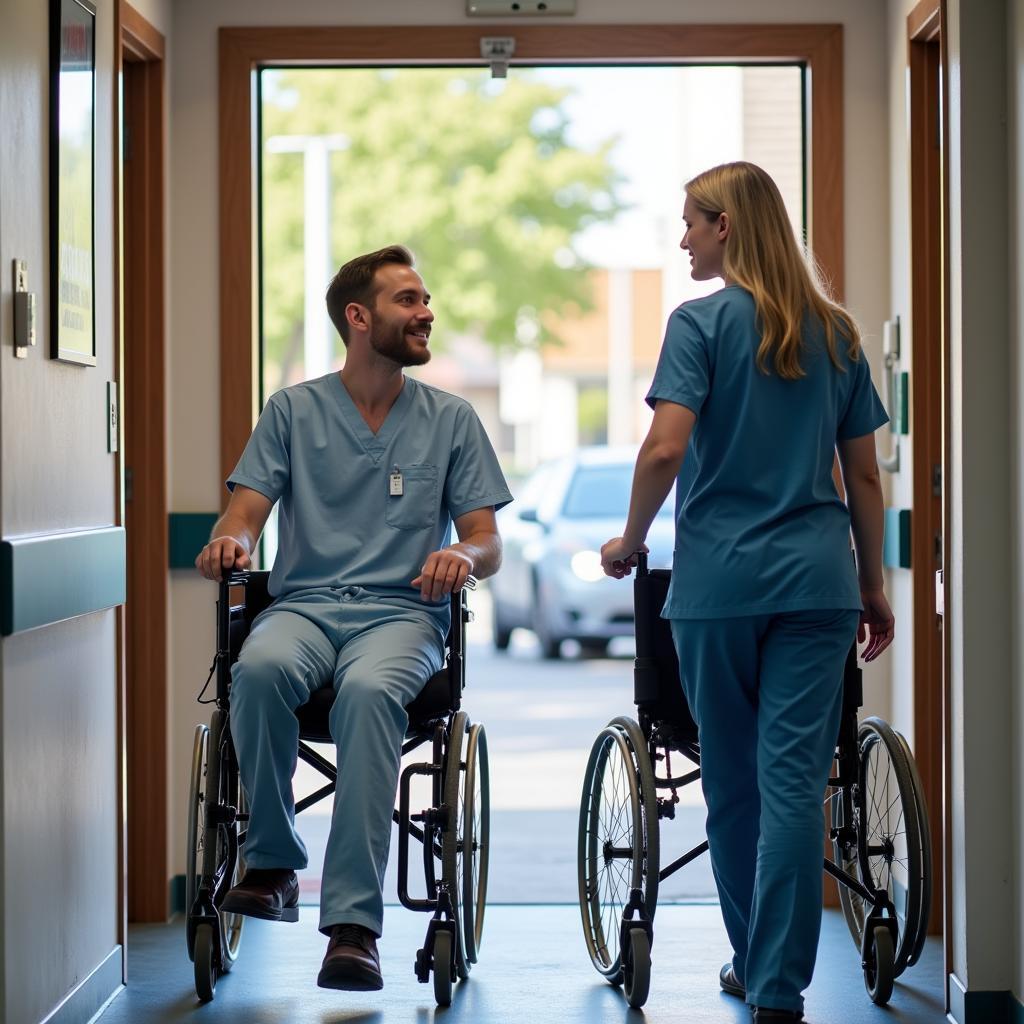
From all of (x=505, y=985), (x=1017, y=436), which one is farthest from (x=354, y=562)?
(x=1017, y=436)

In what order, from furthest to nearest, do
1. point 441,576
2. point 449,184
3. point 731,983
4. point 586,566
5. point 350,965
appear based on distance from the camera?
point 449,184 → point 586,566 → point 731,983 → point 441,576 → point 350,965

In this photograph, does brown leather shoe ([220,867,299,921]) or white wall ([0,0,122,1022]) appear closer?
white wall ([0,0,122,1022])

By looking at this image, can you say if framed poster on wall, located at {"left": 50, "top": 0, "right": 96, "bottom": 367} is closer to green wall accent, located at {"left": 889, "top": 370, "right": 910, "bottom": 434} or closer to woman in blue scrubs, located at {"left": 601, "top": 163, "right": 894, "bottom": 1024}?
woman in blue scrubs, located at {"left": 601, "top": 163, "right": 894, "bottom": 1024}

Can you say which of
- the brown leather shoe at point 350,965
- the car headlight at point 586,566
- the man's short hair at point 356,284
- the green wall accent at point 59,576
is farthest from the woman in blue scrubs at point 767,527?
the car headlight at point 586,566

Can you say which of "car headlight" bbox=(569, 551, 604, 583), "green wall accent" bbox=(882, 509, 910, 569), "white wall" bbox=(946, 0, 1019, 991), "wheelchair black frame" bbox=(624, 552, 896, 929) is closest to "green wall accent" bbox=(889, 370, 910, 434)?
"green wall accent" bbox=(882, 509, 910, 569)

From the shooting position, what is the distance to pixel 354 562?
10.6 ft

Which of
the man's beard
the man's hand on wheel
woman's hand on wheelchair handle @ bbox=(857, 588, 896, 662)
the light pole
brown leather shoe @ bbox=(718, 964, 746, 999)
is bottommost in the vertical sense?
brown leather shoe @ bbox=(718, 964, 746, 999)

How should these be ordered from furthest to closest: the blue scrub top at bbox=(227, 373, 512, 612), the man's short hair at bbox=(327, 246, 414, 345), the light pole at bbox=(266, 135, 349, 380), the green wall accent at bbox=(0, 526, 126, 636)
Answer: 1. the light pole at bbox=(266, 135, 349, 380)
2. the man's short hair at bbox=(327, 246, 414, 345)
3. the blue scrub top at bbox=(227, 373, 512, 612)
4. the green wall accent at bbox=(0, 526, 126, 636)

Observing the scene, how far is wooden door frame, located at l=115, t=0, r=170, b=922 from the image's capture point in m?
3.81

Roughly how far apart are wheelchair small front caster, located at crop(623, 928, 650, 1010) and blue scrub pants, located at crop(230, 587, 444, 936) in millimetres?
492

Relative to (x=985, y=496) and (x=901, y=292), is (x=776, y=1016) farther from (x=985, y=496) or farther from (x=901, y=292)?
(x=901, y=292)

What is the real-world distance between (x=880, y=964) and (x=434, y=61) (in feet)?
7.71

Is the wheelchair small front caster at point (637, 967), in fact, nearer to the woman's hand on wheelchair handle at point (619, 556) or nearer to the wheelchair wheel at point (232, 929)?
the woman's hand on wheelchair handle at point (619, 556)

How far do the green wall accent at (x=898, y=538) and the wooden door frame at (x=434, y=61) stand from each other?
594 mm
